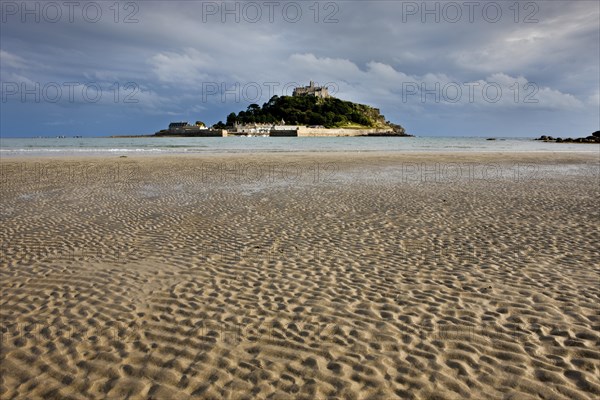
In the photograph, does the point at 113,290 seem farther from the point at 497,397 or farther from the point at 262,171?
the point at 262,171

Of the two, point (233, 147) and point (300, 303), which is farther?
point (233, 147)

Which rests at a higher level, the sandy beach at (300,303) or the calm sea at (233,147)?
the calm sea at (233,147)

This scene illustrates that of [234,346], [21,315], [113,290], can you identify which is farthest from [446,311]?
[21,315]

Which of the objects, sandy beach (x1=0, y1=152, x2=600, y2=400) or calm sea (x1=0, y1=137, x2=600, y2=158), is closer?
sandy beach (x1=0, y1=152, x2=600, y2=400)

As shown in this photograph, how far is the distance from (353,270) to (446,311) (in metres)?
2.31

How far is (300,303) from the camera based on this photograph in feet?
22.1

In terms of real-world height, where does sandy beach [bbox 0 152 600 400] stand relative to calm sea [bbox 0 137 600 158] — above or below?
below

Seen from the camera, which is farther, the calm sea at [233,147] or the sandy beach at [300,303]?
the calm sea at [233,147]

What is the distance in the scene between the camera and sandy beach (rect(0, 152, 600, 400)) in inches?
187

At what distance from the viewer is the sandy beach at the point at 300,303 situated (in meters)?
4.75

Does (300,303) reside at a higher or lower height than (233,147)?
lower

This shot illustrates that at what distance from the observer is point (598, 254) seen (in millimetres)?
9195

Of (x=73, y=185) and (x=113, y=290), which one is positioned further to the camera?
(x=73, y=185)

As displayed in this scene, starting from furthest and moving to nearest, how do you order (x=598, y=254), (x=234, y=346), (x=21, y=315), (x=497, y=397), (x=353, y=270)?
(x=598, y=254)
(x=353, y=270)
(x=21, y=315)
(x=234, y=346)
(x=497, y=397)
